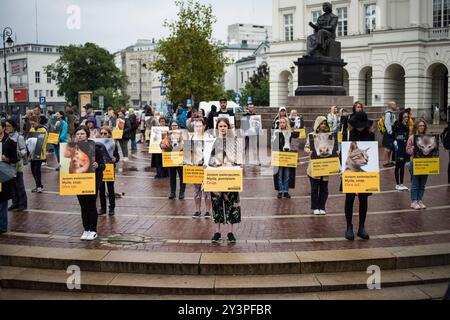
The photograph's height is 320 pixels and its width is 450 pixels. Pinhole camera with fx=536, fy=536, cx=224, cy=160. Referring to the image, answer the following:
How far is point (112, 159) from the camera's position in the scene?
11.7m

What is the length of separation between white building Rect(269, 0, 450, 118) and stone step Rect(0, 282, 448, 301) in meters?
43.5

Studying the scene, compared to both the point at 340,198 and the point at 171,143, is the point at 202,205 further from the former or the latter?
the point at 340,198

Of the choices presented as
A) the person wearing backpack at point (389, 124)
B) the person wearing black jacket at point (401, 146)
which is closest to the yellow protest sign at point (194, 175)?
the person wearing black jacket at point (401, 146)

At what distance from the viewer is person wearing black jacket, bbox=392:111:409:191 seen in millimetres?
13648

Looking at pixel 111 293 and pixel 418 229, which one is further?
pixel 418 229

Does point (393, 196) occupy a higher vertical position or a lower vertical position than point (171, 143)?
lower

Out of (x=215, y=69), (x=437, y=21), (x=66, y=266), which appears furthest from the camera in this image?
(x=437, y=21)

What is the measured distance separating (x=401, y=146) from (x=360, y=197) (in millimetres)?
5134

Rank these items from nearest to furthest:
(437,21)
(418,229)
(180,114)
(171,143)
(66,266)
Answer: (66,266)
(418,229)
(171,143)
(180,114)
(437,21)

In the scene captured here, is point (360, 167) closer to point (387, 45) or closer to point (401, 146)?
point (401, 146)

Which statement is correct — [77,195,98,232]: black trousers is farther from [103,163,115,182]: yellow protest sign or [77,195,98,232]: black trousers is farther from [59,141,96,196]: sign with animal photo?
[103,163,115,182]: yellow protest sign

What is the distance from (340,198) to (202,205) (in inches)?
136

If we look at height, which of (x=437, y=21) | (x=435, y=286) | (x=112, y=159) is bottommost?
(x=435, y=286)

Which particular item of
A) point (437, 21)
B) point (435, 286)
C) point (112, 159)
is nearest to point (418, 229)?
point (435, 286)
